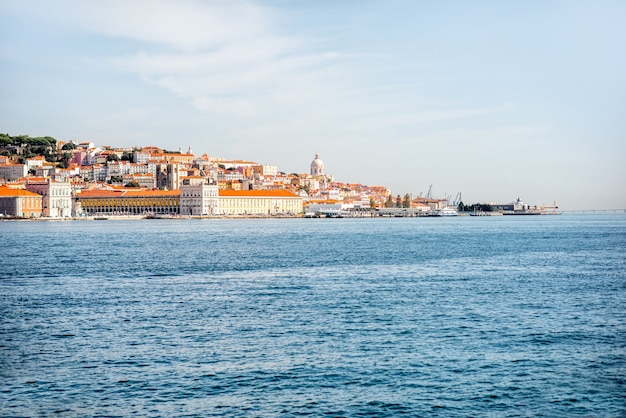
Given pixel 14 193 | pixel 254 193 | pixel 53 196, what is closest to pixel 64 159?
pixel 53 196

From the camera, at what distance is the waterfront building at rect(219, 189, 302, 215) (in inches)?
4256

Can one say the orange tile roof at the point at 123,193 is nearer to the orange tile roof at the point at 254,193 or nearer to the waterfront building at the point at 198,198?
the waterfront building at the point at 198,198

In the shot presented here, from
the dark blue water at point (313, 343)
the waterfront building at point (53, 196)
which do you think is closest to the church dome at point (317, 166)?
the waterfront building at point (53, 196)

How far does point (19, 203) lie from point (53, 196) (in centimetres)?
583

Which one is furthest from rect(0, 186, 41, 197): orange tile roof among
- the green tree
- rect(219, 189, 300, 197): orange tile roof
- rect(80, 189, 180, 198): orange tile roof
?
the green tree

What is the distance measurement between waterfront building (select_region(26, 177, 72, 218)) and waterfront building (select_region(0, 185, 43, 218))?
1.72 metres

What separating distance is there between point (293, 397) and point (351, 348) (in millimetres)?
2617

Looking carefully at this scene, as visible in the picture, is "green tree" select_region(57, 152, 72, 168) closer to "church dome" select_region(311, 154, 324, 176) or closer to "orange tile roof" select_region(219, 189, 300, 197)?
"orange tile roof" select_region(219, 189, 300, 197)

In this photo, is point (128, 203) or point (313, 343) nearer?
point (313, 343)

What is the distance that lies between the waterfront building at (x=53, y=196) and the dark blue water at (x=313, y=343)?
76.5 m

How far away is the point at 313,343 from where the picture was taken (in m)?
12.2

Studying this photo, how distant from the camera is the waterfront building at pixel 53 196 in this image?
95.8m

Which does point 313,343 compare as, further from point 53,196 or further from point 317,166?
point 317,166

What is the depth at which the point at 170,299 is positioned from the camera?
17.2m
